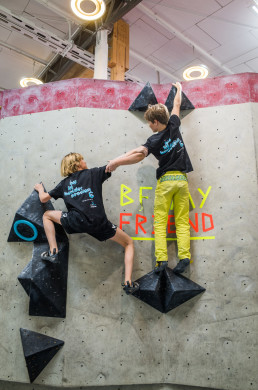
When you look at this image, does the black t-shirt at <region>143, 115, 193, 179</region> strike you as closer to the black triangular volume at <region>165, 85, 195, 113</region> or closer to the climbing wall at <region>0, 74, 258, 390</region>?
the climbing wall at <region>0, 74, 258, 390</region>

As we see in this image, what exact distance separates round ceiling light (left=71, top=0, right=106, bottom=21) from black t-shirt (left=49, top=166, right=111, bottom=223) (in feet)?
8.84

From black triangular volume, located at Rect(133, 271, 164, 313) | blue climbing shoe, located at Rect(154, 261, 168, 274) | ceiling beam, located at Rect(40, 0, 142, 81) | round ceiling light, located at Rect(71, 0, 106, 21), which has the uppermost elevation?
ceiling beam, located at Rect(40, 0, 142, 81)

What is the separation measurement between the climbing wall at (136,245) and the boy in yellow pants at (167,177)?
9.9 inches

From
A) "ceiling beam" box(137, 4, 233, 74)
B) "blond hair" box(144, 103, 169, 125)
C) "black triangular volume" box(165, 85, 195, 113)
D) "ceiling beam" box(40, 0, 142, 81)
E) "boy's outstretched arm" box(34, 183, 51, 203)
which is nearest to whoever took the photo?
"blond hair" box(144, 103, 169, 125)

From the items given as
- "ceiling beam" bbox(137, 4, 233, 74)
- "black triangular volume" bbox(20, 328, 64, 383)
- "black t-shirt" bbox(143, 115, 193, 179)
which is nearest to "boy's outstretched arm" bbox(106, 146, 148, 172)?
"black t-shirt" bbox(143, 115, 193, 179)

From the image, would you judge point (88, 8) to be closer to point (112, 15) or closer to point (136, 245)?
point (112, 15)

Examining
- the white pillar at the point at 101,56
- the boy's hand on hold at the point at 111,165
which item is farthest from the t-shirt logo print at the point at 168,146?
the white pillar at the point at 101,56

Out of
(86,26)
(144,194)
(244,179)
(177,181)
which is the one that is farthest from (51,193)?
(86,26)

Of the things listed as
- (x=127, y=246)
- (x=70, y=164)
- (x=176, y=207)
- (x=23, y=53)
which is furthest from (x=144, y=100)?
(x=23, y=53)

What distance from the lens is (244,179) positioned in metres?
2.98

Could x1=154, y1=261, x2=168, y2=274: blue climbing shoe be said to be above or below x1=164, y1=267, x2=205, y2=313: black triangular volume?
above

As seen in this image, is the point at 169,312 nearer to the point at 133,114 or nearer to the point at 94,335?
the point at 94,335

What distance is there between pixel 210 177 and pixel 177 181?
505 millimetres

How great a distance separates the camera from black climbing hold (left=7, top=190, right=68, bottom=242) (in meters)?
3.01
